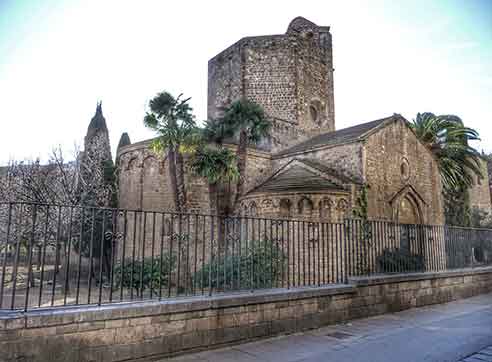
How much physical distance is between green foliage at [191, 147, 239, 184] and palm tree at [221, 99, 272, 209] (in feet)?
2.71

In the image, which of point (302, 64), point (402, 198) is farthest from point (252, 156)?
point (302, 64)

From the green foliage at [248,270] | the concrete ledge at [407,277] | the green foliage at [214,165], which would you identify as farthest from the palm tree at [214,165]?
the concrete ledge at [407,277]

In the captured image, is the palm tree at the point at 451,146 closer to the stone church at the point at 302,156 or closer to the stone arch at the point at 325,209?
the stone church at the point at 302,156

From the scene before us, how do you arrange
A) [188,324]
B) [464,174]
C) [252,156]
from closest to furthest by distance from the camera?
[188,324] < [252,156] < [464,174]

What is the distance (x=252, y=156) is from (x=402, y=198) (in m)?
7.63

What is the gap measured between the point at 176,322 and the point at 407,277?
21.1 feet

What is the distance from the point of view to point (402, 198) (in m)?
17.3

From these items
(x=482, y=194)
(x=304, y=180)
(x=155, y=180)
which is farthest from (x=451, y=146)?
(x=482, y=194)

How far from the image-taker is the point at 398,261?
959cm

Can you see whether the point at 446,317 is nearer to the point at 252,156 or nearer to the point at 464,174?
the point at 252,156

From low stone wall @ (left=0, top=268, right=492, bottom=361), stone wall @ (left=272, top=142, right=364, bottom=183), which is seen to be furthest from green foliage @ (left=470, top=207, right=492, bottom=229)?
low stone wall @ (left=0, top=268, right=492, bottom=361)

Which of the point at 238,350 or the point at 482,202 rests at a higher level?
the point at 482,202

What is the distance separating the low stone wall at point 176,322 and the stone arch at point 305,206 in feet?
19.6

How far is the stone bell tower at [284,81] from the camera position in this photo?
2416 centimetres
